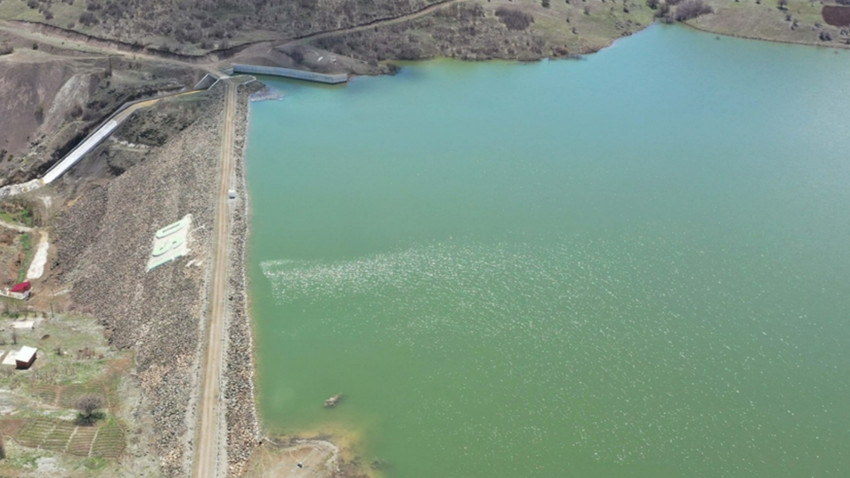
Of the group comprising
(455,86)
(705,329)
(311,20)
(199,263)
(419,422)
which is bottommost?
(419,422)

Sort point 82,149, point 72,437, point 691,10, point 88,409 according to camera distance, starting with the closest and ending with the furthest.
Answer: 1. point 72,437
2. point 88,409
3. point 82,149
4. point 691,10

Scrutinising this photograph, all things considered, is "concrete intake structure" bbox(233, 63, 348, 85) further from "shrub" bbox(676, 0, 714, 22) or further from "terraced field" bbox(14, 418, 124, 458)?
"shrub" bbox(676, 0, 714, 22)

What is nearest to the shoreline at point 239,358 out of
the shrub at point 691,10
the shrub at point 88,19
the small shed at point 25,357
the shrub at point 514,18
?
the small shed at point 25,357

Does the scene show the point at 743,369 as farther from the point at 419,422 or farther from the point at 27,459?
the point at 27,459

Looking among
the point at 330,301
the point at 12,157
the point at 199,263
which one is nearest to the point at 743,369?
the point at 330,301

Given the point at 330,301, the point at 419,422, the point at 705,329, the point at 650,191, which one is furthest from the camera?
the point at 650,191

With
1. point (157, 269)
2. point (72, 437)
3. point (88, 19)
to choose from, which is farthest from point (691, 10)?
point (72, 437)

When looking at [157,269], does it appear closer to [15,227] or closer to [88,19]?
[15,227]
